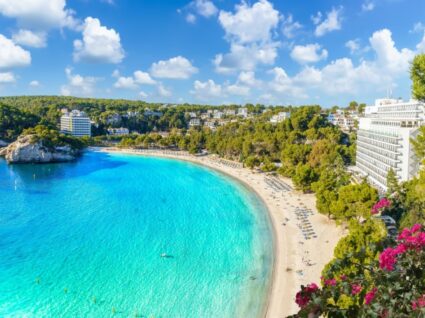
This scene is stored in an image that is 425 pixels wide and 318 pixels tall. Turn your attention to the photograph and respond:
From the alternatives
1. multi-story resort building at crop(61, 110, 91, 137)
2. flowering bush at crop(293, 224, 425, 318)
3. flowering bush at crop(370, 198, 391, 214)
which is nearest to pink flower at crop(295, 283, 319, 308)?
flowering bush at crop(293, 224, 425, 318)

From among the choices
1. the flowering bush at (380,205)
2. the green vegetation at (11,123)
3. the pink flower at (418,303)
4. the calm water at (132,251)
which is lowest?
the calm water at (132,251)

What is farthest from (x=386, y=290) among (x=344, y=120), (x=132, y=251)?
(x=344, y=120)

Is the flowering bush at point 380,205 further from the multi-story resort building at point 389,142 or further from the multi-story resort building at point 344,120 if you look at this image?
the multi-story resort building at point 344,120

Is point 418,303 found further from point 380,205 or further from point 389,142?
point 389,142

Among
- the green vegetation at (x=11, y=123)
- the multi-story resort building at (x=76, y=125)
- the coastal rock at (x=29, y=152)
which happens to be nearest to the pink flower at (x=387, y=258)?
the coastal rock at (x=29, y=152)

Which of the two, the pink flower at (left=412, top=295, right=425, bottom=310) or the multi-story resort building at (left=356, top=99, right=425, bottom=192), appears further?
the multi-story resort building at (left=356, top=99, right=425, bottom=192)

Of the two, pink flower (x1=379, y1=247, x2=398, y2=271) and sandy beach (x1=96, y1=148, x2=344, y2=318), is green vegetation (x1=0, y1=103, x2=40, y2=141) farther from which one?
pink flower (x1=379, y1=247, x2=398, y2=271)
